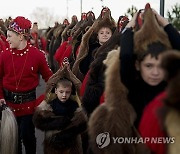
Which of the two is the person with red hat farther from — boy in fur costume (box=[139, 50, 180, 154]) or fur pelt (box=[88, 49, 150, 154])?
boy in fur costume (box=[139, 50, 180, 154])

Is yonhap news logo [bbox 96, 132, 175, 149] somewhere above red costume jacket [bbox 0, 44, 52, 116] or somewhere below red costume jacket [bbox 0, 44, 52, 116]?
below

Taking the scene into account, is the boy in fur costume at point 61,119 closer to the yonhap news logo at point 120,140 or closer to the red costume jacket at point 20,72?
the red costume jacket at point 20,72

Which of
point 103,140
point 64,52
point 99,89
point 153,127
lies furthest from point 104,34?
point 153,127

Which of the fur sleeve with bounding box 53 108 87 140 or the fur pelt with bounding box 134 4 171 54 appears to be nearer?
the fur pelt with bounding box 134 4 171 54

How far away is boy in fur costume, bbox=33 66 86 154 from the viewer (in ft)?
16.4

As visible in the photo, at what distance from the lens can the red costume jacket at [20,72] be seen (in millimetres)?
5359

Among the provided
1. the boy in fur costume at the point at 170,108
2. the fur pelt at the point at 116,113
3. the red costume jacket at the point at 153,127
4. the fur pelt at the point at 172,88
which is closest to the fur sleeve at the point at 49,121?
the fur pelt at the point at 116,113

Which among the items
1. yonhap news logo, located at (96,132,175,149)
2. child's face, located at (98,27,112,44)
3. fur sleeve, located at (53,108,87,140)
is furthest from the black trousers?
yonhap news logo, located at (96,132,175,149)

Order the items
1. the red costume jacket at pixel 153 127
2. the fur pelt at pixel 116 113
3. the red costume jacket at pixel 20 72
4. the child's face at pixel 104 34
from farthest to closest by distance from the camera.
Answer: the child's face at pixel 104 34 < the red costume jacket at pixel 20 72 < the fur pelt at pixel 116 113 < the red costume jacket at pixel 153 127

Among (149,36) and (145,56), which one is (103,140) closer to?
(145,56)

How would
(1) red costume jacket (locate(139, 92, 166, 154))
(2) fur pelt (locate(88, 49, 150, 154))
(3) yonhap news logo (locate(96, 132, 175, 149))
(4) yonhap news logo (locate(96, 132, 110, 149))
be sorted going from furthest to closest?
(4) yonhap news logo (locate(96, 132, 110, 149)) → (2) fur pelt (locate(88, 49, 150, 154)) → (3) yonhap news logo (locate(96, 132, 175, 149)) → (1) red costume jacket (locate(139, 92, 166, 154))

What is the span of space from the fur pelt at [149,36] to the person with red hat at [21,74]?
2.45 metres

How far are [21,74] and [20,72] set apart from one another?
0.03 m

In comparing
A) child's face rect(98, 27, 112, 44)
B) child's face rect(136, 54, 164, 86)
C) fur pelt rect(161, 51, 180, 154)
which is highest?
child's face rect(98, 27, 112, 44)
